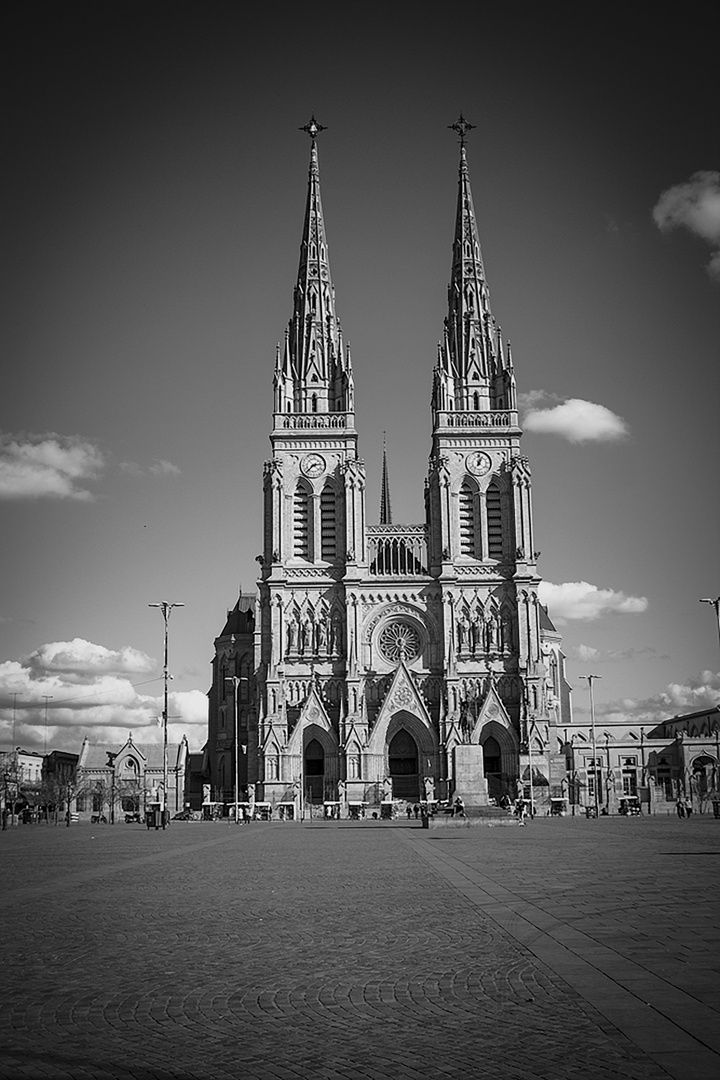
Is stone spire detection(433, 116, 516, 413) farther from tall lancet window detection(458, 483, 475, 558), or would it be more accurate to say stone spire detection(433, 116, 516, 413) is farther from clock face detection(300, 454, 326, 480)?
clock face detection(300, 454, 326, 480)

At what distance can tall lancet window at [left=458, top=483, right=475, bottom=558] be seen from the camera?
314 ft

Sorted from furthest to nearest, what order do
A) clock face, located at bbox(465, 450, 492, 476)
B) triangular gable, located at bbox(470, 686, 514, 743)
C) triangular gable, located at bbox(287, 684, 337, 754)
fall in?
clock face, located at bbox(465, 450, 492, 476), triangular gable, located at bbox(287, 684, 337, 754), triangular gable, located at bbox(470, 686, 514, 743)

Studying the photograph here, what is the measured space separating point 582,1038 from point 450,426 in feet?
300

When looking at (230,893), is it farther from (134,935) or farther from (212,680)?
(212,680)

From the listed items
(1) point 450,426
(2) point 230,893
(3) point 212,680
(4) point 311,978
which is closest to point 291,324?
(1) point 450,426

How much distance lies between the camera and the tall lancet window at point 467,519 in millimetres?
95812

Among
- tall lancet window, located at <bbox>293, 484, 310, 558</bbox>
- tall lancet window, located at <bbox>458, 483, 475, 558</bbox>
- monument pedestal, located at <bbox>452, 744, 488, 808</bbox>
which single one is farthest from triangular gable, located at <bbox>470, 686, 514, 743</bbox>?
tall lancet window, located at <bbox>293, 484, 310, 558</bbox>

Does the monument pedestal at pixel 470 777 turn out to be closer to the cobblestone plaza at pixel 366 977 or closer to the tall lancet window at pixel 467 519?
the tall lancet window at pixel 467 519

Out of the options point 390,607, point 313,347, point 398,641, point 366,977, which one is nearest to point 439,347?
point 313,347

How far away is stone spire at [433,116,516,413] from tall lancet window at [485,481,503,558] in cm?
777

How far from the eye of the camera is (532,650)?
92.4 metres

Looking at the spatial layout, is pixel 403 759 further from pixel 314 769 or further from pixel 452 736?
pixel 314 769

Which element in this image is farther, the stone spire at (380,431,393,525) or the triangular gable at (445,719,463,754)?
the stone spire at (380,431,393,525)

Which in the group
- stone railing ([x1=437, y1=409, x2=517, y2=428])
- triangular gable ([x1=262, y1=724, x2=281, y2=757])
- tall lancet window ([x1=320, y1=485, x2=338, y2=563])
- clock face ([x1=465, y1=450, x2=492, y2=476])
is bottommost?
triangular gable ([x1=262, y1=724, x2=281, y2=757])
